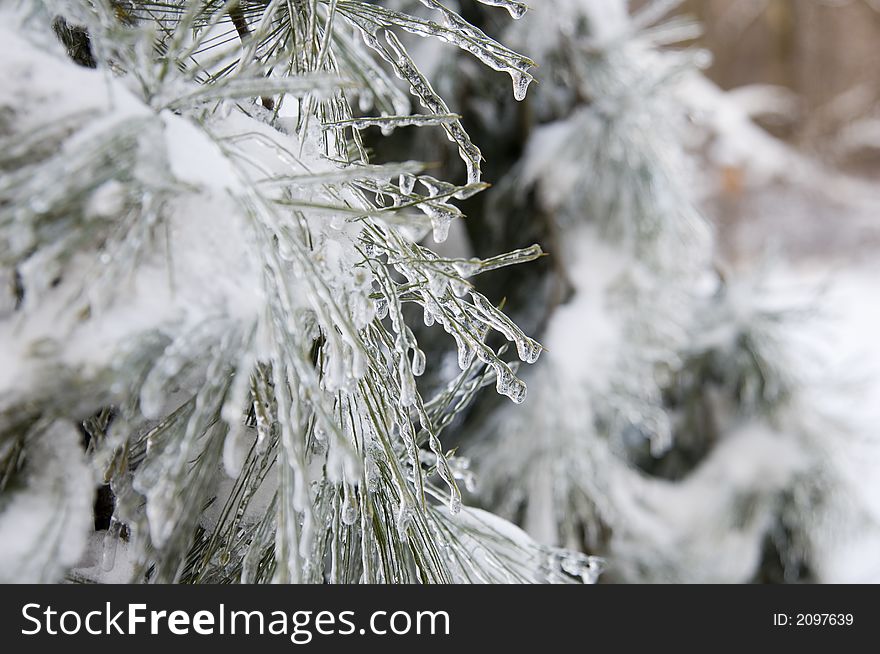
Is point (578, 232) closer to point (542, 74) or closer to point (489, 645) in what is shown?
point (542, 74)

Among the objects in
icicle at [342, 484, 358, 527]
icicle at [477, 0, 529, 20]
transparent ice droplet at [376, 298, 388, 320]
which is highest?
icicle at [477, 0, 529, 20]

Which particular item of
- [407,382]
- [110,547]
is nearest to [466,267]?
[407,382]

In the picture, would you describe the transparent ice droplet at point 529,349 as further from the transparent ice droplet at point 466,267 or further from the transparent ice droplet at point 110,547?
the transparent ice droplet at point 110,547

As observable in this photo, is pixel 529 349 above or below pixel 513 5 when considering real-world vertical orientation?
below

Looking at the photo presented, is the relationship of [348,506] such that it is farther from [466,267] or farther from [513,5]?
[513,5]

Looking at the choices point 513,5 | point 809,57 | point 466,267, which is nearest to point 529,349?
point 466,267

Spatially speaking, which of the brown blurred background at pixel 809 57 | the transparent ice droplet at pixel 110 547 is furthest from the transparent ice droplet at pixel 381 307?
the brown blurred background at pixel 809 57

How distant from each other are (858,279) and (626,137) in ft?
14.0

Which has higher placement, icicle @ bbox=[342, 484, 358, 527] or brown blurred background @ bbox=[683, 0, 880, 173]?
brown blurred background @ bbox=[683, 0, 880, 173]

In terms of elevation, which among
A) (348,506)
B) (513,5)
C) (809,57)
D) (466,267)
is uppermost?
(809,57)

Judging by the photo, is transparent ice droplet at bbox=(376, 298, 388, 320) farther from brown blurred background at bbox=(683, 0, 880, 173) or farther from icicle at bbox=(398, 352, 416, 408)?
brown blurred background at bbox=(683, 0, 880, 173)

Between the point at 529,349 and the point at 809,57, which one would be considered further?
the point at 809,57

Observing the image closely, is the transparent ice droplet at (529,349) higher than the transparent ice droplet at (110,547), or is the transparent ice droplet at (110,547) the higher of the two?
the transparent ice droplet at (529,349)

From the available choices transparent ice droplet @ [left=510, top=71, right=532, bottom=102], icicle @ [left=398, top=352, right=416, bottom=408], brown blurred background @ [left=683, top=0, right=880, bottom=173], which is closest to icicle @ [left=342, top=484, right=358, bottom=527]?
icicle @ [left=398, top=352, right=416, bottom=408]
